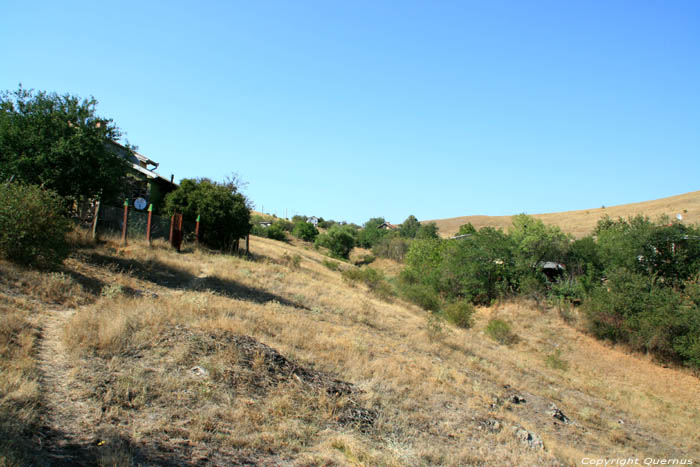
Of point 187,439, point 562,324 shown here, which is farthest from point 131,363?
point 562,324

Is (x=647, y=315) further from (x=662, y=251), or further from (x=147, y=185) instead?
(x=147, y=185)

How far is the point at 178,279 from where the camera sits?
15797mm

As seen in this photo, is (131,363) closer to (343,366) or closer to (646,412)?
(343,366)

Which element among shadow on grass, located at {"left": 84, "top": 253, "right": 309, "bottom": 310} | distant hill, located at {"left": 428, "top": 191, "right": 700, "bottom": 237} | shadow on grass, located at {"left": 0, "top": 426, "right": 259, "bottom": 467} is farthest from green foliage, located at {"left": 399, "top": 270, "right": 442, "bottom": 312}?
distant hill, located at {"left": 428, "top": 191, "right": 700, "bottom": 237}

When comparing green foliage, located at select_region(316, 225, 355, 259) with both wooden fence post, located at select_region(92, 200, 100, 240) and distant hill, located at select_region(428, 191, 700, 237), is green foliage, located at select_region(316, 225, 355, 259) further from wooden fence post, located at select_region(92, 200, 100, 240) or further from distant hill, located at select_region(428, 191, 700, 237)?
wooden fence post, located at select_region(92, 200, 100, 240)

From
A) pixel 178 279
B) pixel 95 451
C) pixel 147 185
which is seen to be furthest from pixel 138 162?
pixel 95 451

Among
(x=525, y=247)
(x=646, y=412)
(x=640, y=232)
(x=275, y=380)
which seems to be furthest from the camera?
(x=525, y=247)

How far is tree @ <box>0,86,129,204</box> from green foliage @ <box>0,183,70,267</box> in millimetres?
2281

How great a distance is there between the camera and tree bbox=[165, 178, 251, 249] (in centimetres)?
2559

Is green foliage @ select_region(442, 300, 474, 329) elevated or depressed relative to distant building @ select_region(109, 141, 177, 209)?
depressed

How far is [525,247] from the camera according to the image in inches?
1379

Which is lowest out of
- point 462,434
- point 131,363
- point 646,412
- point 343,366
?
point 646,412

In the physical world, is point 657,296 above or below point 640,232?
below

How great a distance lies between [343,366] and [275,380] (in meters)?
2.31
